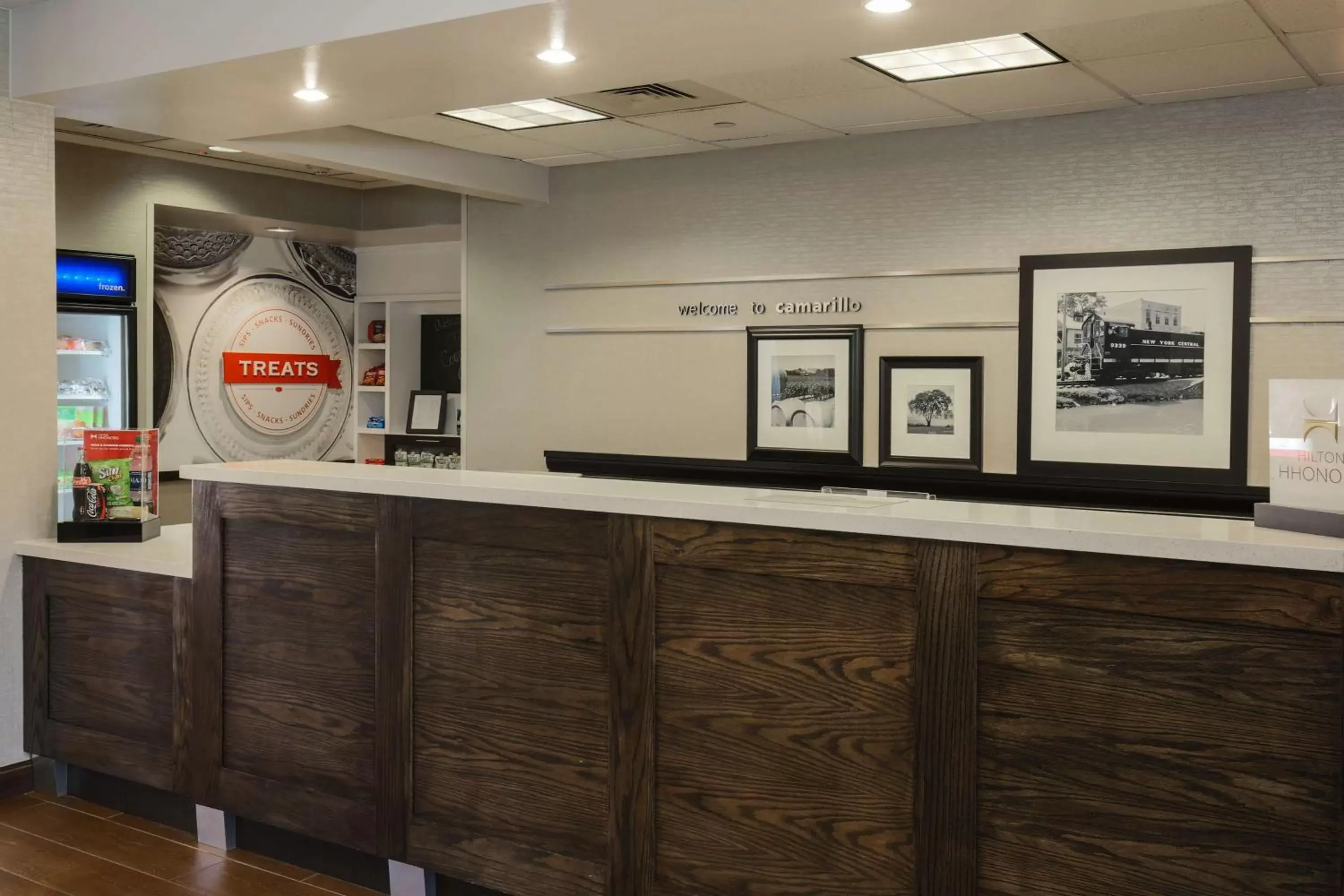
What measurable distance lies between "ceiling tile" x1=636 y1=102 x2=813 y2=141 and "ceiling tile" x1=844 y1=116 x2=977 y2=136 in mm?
258

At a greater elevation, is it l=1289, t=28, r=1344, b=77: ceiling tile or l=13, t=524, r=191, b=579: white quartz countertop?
l=1289, t=28, r=1344, b=77: ceiling tile

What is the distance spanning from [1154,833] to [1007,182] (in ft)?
12.9

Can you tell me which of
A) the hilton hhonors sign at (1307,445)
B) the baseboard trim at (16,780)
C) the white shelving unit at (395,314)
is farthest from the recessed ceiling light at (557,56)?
the white shelving unit at (395,314)

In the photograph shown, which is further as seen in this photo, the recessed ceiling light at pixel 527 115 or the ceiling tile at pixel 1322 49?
the recessed ceiling light at pixel 527 115

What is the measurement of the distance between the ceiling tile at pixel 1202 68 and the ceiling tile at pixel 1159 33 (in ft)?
0.29

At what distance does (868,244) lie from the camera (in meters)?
6.04

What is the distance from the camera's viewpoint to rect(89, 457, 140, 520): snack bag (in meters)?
4.54

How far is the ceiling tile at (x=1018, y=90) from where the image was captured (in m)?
4.75

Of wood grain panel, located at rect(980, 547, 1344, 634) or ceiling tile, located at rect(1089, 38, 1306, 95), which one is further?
ceiling tile, located at rect(1089, 38, 1306, 95)

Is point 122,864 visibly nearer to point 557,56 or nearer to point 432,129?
point 557,56


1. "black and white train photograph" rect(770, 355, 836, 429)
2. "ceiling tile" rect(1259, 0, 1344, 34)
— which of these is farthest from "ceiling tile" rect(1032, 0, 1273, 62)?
"black and white train photograph" rect(770, 355, 836, 429)

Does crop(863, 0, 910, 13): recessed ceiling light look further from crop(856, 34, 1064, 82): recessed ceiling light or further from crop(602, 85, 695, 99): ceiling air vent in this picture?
crop(602, 85, 695, 99): ceiling air vent

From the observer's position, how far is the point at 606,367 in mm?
6957

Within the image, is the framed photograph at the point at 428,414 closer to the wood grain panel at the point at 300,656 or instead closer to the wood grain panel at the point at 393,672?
the wood grain panel at the point at 300,656
